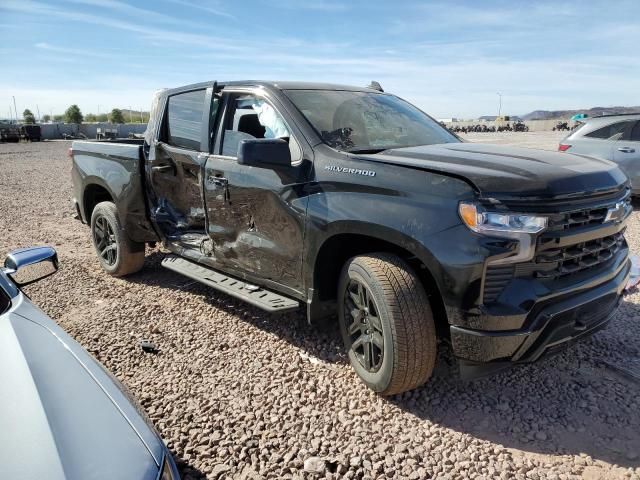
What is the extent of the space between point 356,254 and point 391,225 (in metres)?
0.56

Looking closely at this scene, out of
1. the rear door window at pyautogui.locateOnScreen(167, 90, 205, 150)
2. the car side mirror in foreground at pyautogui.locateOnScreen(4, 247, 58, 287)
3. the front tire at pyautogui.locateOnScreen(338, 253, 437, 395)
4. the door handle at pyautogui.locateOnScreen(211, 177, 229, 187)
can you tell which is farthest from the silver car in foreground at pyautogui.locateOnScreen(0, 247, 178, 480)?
the rear door window at pyautogui.locateOnScreen(167, 90, 205, 150)

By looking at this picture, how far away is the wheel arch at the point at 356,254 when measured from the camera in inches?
105

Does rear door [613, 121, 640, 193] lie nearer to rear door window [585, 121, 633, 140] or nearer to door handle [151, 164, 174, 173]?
rear door window [585, 121, 633, 140]

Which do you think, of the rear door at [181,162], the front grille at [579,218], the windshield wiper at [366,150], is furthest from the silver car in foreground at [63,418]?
the rear door at [181,162]

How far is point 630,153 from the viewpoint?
8117 millimetres

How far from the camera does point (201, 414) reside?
113 inches

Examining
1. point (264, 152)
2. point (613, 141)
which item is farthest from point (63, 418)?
point (613, 141)

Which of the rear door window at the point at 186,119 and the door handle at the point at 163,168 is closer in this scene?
the rear door window at the point at 186,119

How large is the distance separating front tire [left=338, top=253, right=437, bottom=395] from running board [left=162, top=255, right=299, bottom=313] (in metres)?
0.60

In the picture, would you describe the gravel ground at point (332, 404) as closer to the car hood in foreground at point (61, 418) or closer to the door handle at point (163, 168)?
the car hood in foreground at point (61, 418)

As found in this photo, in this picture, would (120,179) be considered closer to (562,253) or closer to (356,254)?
(356,254)

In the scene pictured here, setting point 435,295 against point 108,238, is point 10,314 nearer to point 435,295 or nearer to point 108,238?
point 435,295

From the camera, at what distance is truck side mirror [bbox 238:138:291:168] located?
3.03m

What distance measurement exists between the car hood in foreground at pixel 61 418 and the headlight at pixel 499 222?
1703mm
